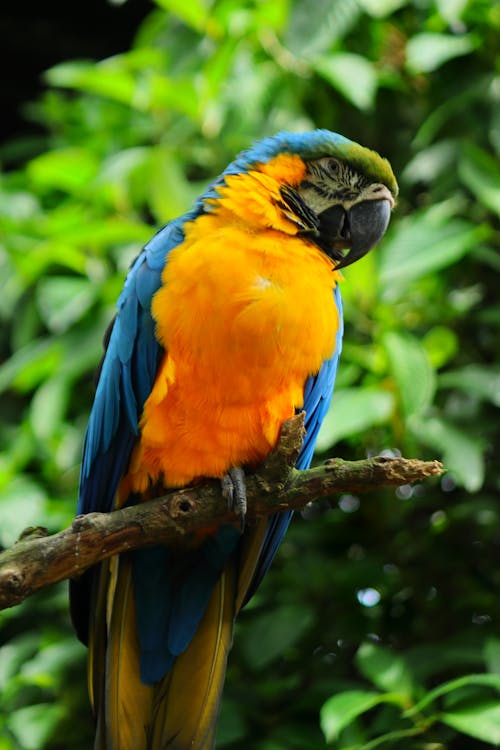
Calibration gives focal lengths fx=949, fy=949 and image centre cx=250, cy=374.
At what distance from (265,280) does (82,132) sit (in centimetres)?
151

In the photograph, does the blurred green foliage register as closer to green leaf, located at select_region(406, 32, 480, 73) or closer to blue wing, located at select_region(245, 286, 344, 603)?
green leaf, located at select_region(406, 32, 480, 73)

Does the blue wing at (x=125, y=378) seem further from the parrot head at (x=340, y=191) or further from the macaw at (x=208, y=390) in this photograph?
the parrot head at (x=340, y=191)

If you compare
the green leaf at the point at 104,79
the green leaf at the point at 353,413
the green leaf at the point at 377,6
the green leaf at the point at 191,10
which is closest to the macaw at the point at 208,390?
the green leaf at the point at 353,413

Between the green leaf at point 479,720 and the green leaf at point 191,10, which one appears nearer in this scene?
the green leaf at point 479,720

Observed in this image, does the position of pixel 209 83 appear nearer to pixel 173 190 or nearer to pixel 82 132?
pixel 173 190

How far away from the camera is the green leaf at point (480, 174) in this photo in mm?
2135

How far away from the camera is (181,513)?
150 centimetres

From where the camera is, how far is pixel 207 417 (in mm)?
1612

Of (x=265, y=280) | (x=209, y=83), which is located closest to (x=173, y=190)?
(x=209, y=83)

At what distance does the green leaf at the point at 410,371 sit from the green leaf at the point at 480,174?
14.5 inches

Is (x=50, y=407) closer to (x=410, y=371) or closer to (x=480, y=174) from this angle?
(x=410, y=371)

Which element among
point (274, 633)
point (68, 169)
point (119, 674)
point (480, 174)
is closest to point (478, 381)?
point (480, 174)

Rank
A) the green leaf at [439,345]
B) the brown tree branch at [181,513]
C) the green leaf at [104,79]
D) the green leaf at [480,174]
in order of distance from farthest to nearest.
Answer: the green leaf at [104,79], the green leaf at [439,345], the green leaf at [480,174], the brown tree branch at [181,513]

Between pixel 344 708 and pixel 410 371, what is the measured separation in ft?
2.27
